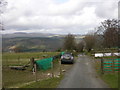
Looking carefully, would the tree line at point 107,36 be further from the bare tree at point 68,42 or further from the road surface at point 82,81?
the road surface at point 82,81

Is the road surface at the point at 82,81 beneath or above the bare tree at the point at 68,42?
beneath

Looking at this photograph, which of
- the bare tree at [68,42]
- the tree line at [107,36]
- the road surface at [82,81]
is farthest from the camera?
the bare tree at [68,42]

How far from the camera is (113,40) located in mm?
39188

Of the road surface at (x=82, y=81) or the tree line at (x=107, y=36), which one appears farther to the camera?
the tree line at (x=107, y=36)

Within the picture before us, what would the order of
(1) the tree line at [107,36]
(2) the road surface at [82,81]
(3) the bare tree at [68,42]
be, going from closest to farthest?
(2) the road surface at [82,81] → (1) the tree line at [107,36] → (3) the bare tree at [68,42]

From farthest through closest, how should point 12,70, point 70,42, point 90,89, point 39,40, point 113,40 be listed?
point 39,40 → point 70,42 → point 113,40 → point 12,70 → point 90,89

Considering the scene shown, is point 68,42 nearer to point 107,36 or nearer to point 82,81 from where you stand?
point 107,36

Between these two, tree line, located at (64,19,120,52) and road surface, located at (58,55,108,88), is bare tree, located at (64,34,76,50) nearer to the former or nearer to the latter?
tree line, located at (64,19,120,52)

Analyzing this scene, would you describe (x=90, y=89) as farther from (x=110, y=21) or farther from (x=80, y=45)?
(x=80, y=45)

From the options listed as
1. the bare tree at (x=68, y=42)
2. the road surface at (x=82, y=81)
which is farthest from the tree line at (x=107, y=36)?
the road surface at (x=82, y=81)

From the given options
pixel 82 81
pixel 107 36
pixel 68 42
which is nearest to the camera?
pixel 82 81

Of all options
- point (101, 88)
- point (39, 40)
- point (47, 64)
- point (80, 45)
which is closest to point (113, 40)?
point (47, 64)

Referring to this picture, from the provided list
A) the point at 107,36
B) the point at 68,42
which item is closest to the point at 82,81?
the point at 107,36

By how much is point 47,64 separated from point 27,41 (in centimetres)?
11954
